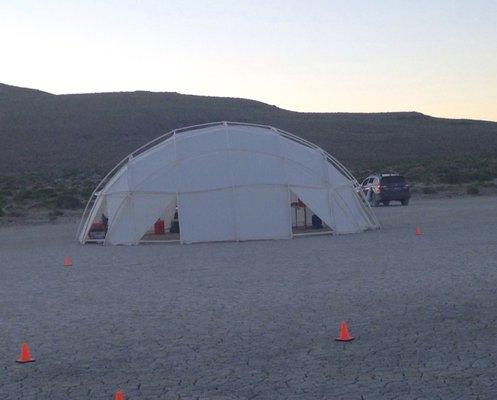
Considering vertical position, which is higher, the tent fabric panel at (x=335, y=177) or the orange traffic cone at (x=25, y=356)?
the tent fabric panel at (x=335, y=177)

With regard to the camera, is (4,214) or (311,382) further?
(4,214)

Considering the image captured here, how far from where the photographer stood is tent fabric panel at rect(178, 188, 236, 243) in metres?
27.4

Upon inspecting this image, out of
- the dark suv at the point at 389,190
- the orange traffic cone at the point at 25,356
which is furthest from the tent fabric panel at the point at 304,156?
the orange traffic cone at the point at 25,356

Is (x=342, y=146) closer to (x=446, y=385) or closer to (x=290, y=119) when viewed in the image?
(x=290, y=119)

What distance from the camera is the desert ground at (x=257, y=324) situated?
29.6 feet

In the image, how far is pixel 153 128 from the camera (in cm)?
10838

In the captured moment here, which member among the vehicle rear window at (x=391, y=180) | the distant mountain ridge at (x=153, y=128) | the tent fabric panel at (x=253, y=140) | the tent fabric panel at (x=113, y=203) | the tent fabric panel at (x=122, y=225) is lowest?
the tent fabric panel at (x=122, y=225)

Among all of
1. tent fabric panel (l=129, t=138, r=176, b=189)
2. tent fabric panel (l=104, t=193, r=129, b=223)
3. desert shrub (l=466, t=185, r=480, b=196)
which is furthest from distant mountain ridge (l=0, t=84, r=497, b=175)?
tent fabric panel (l=129, t=138, r=176, b=189)

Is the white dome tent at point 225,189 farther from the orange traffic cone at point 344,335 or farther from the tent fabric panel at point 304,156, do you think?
the orange traffic cone at point 344,335

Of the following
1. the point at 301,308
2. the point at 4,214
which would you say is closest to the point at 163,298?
the point at 301,308

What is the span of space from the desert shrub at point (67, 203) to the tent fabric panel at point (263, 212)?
23.3 meters

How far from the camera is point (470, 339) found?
10.6m

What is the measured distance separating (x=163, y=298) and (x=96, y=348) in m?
4.18

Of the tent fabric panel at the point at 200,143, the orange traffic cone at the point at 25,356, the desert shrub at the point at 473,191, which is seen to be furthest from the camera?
the desert shrub at the point at 473,191
